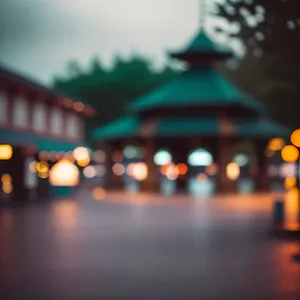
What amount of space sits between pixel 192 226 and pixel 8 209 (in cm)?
1024

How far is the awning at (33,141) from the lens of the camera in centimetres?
3020

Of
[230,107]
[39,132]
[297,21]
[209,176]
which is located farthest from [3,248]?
[209,176]

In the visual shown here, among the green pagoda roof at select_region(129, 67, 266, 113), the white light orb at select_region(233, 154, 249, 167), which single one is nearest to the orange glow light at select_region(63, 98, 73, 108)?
the green pagoda roof at select_region(129, 67, 266, 113)

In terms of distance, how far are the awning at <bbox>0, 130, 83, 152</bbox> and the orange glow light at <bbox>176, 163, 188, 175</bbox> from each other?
7.27 m

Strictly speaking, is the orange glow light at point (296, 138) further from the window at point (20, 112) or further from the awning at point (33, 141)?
the window at point (20, 112)

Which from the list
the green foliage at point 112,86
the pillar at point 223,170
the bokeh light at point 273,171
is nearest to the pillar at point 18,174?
the pillar at point 223,170

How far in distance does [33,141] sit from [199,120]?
1003 cm

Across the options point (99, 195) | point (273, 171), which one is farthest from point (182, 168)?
point (273, 171)

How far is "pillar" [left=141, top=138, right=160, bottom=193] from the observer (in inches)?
1526

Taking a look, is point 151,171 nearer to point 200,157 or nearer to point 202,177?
point 200,157

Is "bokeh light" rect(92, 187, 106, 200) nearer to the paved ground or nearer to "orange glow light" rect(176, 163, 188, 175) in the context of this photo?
"orange glow light" rect(176, 163, 188, 175)

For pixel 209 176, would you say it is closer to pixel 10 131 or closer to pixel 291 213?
pixel 10 131

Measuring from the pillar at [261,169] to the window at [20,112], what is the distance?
47.3 ft

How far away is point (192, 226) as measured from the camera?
18.9 meters
